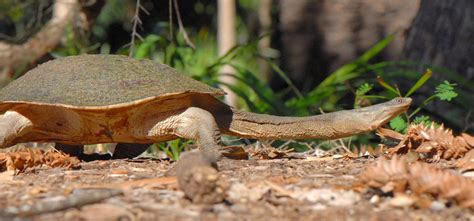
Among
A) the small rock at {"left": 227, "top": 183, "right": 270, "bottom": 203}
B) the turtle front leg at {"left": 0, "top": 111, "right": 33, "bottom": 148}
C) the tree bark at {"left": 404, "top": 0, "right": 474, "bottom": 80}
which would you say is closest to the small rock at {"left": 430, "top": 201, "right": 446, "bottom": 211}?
the small rock at {"left": 227, "top": 183, "right": 270, "bottom": 203}

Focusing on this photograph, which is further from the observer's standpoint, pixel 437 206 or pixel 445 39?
pixel 445 39

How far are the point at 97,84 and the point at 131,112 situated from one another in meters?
0.23

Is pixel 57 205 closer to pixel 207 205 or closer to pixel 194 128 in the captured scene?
pixel 207 205

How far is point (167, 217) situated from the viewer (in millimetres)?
2660

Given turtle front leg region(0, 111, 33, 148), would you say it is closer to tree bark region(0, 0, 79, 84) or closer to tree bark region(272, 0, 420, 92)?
tree bark region(0, 0, 79, 84)

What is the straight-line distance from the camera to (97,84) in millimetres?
4211

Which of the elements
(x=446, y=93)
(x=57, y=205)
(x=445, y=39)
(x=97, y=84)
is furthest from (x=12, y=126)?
(x=445, y=39)

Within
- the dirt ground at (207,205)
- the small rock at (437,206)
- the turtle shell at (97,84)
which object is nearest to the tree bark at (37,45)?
the turtle shell at (97,84)

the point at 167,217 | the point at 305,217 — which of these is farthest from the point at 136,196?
the point at 305,217

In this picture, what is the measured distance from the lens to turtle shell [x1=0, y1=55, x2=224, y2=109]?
4141mm

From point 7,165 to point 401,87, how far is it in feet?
14.0

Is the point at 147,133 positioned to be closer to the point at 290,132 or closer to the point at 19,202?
the point at 290,132

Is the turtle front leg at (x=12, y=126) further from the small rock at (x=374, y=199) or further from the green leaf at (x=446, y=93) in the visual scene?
the green leaf at (x=446, y=93)

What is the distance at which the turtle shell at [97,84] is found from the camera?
13.6 feet
